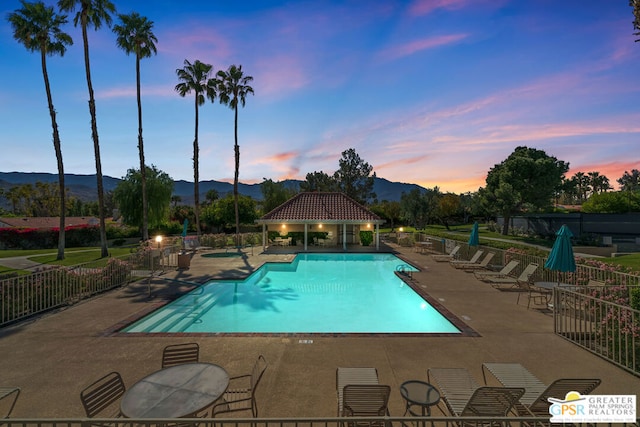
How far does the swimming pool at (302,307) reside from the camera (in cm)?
881

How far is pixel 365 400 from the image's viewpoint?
365cm

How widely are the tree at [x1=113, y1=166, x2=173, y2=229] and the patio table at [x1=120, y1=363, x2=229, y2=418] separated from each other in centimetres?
3372

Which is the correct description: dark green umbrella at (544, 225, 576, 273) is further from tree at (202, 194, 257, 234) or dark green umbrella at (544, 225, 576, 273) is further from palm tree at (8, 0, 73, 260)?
tree at (202, 194, 257, 234)

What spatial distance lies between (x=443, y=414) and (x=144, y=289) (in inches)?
449

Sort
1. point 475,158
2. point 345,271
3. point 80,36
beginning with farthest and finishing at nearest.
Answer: point 475,158 < point 80,36 < point 345,271

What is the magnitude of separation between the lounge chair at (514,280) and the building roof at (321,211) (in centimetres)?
1323

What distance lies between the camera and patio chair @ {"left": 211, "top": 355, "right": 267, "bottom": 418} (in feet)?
13.0

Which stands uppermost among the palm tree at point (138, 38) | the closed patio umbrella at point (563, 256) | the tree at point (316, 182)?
the palm tree at point (138, 38)

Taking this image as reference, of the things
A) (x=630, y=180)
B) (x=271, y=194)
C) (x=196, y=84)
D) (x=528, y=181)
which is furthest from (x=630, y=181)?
(x=196, y=84)

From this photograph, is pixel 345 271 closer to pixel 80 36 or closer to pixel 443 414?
pixel 443 414

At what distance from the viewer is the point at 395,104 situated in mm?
20078

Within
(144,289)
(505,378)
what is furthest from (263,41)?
(505,378)

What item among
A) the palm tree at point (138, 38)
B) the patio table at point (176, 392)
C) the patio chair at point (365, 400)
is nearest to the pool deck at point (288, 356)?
the patio chair at point (365, 400)

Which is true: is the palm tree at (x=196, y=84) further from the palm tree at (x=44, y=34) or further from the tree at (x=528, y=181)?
the tree at (x=528, y=181)
